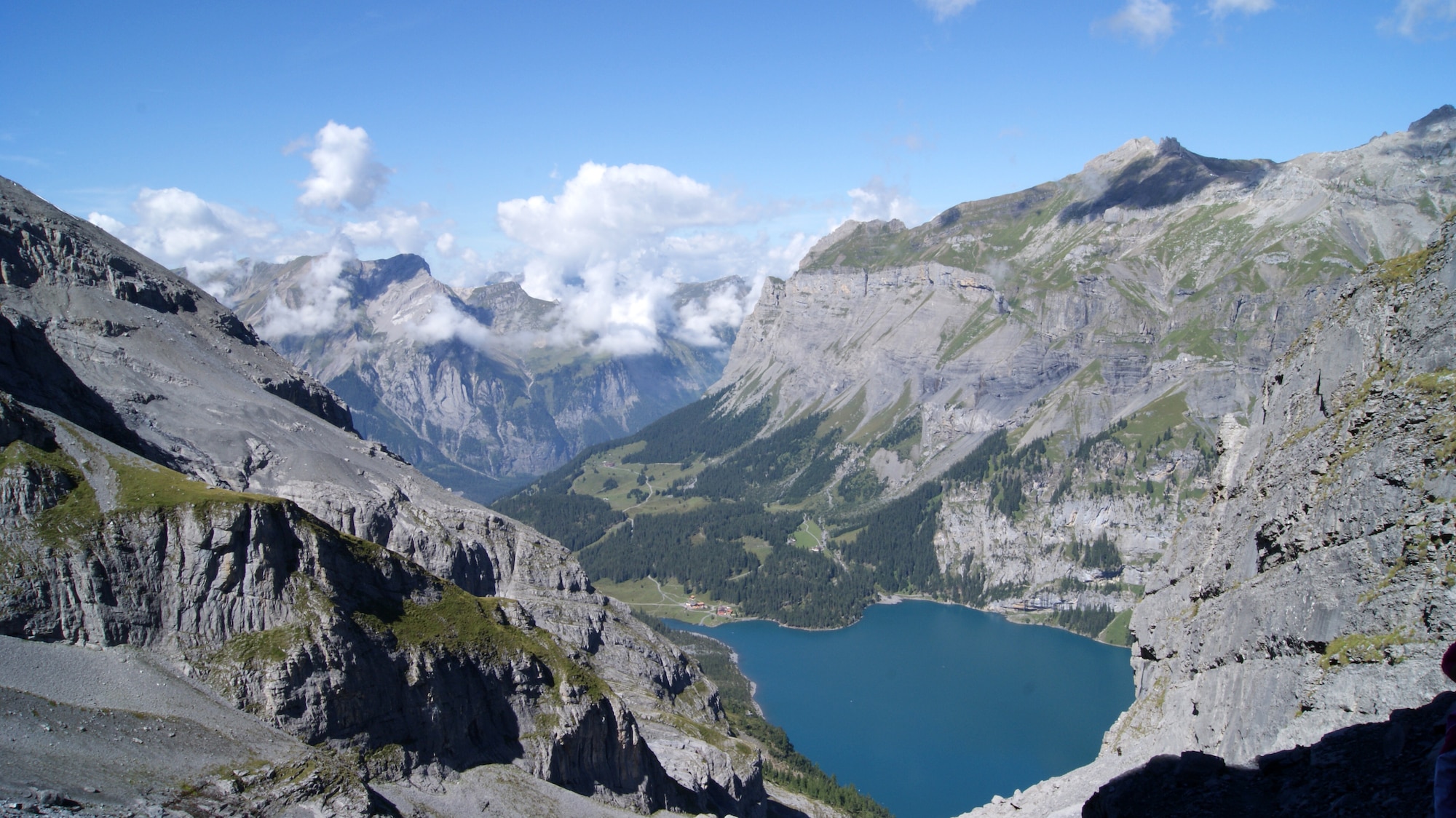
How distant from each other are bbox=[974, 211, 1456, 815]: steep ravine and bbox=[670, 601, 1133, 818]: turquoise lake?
53975 millimetres

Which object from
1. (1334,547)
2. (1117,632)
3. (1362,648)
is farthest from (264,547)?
(1117,632)

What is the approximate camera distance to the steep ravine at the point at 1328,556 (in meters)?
23.5

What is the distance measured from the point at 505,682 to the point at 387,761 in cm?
784

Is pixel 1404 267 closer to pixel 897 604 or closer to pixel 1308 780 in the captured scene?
pixel 1308 780

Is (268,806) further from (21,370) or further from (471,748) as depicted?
(21,370)

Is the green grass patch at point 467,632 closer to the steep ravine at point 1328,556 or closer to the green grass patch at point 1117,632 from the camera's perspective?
the steep ravine at point 1328,556

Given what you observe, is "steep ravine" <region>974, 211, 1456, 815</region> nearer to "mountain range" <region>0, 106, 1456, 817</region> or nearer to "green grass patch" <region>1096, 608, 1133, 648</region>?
"mountain range" <region>0, 106, 1456, 817</region>

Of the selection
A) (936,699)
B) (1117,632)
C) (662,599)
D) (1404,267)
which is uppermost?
(1404,267)

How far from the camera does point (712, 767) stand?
52969mm

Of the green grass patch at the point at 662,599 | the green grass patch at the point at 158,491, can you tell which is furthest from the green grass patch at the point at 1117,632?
the green grass patch at the point at 158,491

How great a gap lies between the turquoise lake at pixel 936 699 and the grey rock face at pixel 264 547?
35.7 meters

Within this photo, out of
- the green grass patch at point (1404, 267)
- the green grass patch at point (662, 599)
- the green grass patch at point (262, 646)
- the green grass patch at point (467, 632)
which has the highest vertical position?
the green grass patch at point (1404, 267)

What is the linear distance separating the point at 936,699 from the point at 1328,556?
93.2 metres

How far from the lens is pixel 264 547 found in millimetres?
32438
